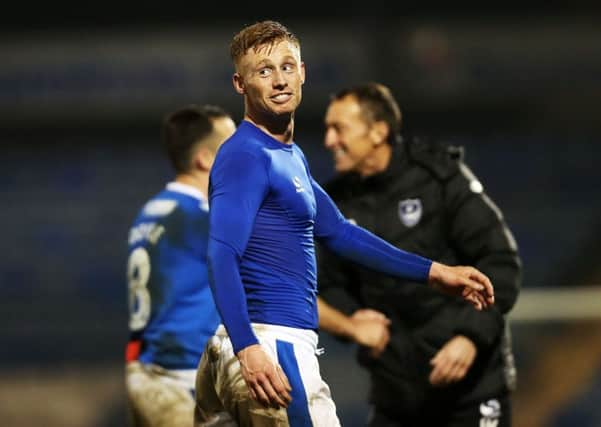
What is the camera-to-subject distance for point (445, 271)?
3.26 metres

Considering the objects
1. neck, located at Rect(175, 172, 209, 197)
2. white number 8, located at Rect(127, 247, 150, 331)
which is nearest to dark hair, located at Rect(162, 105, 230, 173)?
neck, located at Rect(175, 172, 209, 197)

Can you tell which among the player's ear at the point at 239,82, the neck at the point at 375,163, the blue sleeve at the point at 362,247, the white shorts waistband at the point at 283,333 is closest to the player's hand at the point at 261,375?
the white shorts waistband at the point at 283,333

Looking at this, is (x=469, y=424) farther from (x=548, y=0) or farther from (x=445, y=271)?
(x=548, y=0)

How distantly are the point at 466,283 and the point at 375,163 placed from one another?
4.67 feet

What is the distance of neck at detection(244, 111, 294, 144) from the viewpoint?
9.99ft

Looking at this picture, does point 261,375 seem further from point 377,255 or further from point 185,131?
point 185,131

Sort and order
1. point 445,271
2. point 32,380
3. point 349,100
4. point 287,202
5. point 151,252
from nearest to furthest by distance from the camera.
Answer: point 287,202 < point 445,271 < point 151,252 < point 349,100 < point 32,380

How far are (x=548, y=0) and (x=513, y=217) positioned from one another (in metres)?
2.75

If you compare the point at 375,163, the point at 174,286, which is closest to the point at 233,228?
the point at 174,286

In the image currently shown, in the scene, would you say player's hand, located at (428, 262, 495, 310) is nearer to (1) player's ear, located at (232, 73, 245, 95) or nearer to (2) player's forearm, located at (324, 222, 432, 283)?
(2) player's forearm, located at (324, 222, 432, 283)

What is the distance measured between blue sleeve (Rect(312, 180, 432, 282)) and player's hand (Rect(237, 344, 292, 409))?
56 centimetres

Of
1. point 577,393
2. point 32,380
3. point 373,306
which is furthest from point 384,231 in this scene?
point 32,380

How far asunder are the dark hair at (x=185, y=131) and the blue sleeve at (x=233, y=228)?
5.02ft

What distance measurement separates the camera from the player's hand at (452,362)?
13.6ft
